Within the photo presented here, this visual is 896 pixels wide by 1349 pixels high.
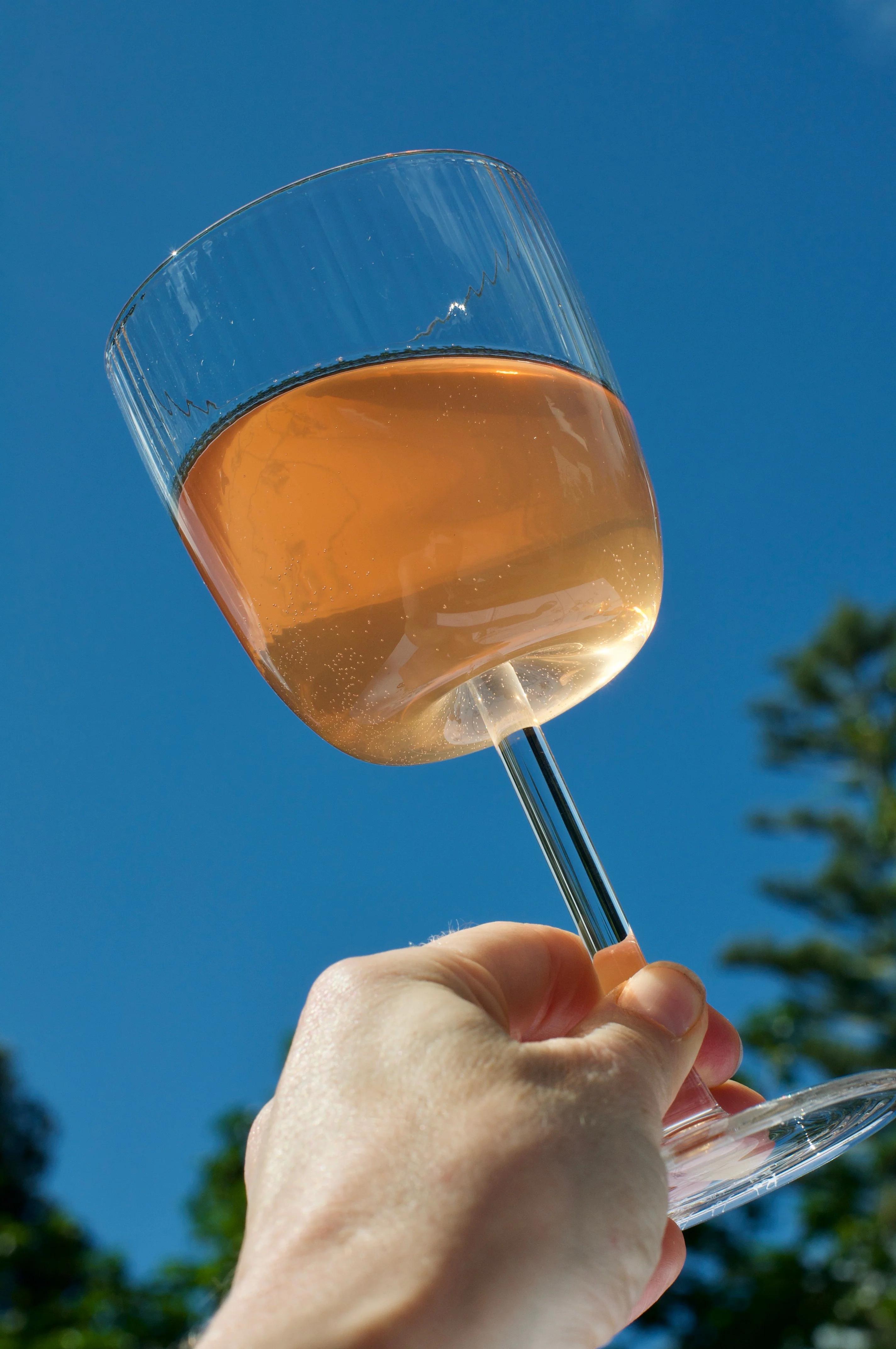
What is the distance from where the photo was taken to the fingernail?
0.82m

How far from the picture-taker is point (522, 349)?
932mm

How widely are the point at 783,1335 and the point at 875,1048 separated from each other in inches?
108

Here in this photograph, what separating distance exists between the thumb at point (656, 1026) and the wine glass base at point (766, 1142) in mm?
46

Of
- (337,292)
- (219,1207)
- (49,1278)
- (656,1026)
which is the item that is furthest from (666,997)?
(49,1278)

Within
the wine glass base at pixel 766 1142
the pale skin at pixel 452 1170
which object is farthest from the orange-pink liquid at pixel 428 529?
the wine glass base at pixel 766 1142

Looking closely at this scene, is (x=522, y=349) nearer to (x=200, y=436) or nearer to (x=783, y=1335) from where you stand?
(x=200, y=436)

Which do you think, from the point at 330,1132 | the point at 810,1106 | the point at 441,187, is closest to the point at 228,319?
the point at 441,187

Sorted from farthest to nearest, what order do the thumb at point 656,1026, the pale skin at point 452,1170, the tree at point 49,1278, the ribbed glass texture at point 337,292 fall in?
the tree at point 49,1278 < the ribbed glass texture at point 337,292 < the thumb at point 656,1026 < the pale skin at point 452,1170

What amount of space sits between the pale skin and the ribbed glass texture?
0.45m

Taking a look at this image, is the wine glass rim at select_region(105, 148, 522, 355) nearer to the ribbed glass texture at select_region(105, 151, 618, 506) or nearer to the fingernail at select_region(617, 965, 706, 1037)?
the ribbed glass texture at select_region(105, 151, 618, 506)

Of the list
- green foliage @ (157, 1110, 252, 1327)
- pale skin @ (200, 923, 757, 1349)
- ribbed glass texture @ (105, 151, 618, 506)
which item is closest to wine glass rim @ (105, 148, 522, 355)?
ribbed glass texture @ (105, 151, 618, 506)

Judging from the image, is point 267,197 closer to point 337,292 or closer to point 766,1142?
point 337,292

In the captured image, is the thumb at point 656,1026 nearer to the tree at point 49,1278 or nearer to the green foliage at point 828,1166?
the tree at point 49,1278

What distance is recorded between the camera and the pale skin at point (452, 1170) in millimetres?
646
